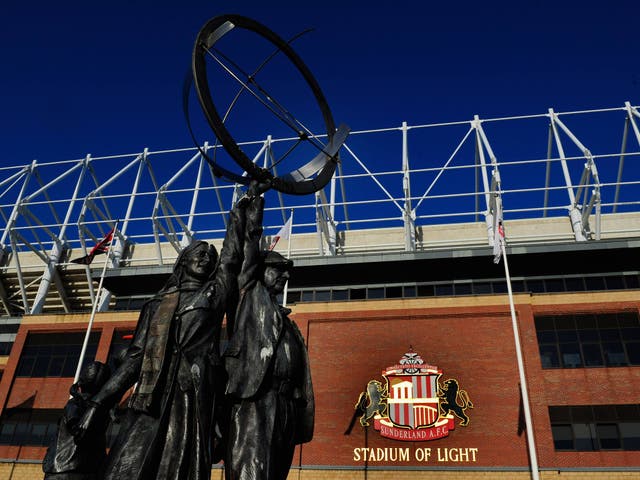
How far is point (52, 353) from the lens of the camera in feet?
105

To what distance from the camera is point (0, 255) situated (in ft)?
135

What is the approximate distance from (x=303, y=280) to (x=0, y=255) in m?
24.7

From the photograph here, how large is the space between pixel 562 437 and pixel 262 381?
2395 cm

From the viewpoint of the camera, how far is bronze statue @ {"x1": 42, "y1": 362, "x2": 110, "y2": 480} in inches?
236

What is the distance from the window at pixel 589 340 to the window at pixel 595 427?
2.08 metres

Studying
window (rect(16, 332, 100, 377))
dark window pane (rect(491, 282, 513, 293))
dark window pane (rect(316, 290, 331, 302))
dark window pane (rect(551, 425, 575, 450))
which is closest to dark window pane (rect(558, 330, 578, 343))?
dark window pane (rect(491, 282, 513, 293))

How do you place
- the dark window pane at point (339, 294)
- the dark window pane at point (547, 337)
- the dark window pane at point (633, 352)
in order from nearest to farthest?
the dark window pane at point (633, 352), the dark window pane at point (547, 337), the dark window pane at point (339, 294)

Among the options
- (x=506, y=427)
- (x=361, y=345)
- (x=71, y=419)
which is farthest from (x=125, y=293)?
(x=71, y=419)

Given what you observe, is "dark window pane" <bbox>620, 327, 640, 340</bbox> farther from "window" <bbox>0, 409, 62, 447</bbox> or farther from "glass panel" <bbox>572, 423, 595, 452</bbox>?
"window" <bbox>0, 409, 62, 447</bbox>

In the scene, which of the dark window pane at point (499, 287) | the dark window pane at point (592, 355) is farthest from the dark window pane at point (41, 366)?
the dark window pane at point (592, 355)

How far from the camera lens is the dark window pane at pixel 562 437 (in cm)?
2452

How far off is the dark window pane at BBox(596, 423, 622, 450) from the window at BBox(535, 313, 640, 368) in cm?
276

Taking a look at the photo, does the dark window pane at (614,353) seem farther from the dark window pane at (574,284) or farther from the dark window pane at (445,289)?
the dark window pane at (445,289)

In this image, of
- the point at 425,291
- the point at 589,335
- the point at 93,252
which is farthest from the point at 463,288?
the point at 93,252
